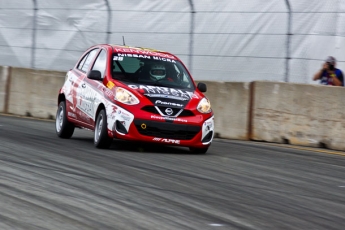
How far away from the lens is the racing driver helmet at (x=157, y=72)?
12.4 meters

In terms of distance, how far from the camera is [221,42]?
1805cm

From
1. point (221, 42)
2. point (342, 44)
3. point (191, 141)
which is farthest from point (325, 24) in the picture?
point (191, 141)

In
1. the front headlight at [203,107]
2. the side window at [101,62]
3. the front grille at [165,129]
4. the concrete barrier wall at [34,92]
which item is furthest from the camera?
the concrete barrier wall at [34,92]

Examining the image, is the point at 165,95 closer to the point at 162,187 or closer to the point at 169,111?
the point at 169,111

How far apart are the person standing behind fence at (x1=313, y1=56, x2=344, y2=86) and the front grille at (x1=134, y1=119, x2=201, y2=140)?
178 inches

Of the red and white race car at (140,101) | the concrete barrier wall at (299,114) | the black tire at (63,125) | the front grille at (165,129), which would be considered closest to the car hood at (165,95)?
the red and white race car at (140,101)

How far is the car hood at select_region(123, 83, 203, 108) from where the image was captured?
37.8 ft

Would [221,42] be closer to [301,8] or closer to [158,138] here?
[301,8]

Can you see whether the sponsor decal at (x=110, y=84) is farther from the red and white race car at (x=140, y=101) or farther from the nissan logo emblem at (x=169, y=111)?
the nissan logo emblem at (x=169, y=111)

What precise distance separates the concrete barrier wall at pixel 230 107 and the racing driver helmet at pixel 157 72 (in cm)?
306

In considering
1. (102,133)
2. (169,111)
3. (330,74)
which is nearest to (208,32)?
(330,74)

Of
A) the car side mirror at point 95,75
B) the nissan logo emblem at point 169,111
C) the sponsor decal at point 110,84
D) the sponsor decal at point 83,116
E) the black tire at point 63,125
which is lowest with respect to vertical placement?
the black tire at point 63,125

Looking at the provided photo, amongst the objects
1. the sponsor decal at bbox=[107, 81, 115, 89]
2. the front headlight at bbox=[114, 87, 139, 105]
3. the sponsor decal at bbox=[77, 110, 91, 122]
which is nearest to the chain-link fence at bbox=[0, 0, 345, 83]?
the sponsor decal at bbox=[77, 110, 91, 122]

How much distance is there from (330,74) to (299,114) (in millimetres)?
1347
